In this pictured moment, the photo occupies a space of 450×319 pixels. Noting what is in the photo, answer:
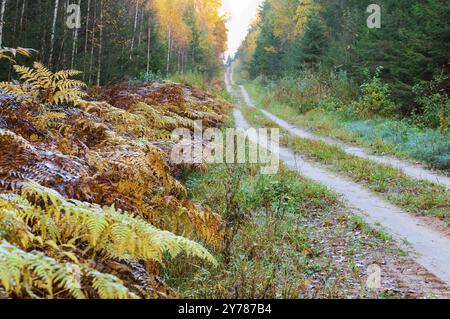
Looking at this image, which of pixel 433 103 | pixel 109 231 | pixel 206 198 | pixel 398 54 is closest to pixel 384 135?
pixel 433 103

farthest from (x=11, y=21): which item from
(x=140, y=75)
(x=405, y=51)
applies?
(x=405, y=51)

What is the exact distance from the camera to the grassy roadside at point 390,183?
21.1ft

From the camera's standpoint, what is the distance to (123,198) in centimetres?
401

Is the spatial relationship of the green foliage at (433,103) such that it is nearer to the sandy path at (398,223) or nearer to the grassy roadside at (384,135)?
the grassy roadside at (384,135)

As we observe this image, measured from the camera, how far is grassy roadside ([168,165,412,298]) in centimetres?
361

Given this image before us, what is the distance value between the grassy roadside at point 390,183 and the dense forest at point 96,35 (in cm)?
891

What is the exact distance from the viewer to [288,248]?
474 cm

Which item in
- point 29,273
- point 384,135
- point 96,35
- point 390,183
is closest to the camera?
point 29,273

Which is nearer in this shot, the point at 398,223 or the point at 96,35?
the point at 398,223

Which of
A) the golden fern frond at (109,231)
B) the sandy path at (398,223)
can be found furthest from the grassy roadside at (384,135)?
the golden fern frond at (109,231)

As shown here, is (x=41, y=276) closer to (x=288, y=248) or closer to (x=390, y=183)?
(x=288, y=248)

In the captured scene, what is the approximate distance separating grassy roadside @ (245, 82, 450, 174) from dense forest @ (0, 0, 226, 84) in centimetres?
984

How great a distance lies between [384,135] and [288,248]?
10.3 meters

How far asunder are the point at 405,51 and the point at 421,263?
15.1m
